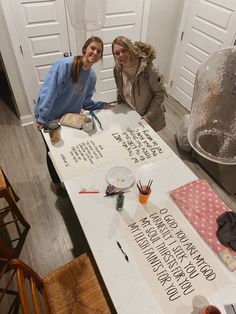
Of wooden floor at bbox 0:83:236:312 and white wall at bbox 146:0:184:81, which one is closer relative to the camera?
wooden floor at bbox 0:83:236:312

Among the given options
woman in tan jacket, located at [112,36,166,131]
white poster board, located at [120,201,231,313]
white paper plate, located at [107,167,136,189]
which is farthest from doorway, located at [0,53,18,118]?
white poster board, located at [120,201,231,313]

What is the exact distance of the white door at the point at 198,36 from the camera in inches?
100

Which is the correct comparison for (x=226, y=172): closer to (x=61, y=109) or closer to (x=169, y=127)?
(x=169, y=127)

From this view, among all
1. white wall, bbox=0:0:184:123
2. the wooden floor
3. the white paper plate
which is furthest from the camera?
white wall, bbox=0:0:184:123

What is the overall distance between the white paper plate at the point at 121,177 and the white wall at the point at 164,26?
231 cm

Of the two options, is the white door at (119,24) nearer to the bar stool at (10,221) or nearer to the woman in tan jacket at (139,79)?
the woman in tan jacket at (139,79)

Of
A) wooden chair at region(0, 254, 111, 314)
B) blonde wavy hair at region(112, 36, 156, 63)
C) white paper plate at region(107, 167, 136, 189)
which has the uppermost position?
blonde wavy hair at region(112, 36, 156, 63)

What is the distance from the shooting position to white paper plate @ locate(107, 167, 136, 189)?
55.4 inches

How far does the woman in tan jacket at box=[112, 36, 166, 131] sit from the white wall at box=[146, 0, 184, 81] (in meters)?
1.53

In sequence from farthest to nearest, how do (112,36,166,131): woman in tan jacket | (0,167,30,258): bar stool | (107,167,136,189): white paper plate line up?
(0,167,30,258): bar stool, (112,36,166,131): woman in tan jacket, (107,167,136,189): white paper plate

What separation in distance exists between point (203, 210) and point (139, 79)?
105 centimetres

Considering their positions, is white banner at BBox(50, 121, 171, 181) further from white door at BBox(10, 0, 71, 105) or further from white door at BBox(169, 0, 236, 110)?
white door at BBox(169, 0, 236, 110)

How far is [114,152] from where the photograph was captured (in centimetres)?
163

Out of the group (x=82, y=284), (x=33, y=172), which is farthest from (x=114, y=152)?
(x=33, y=172)
